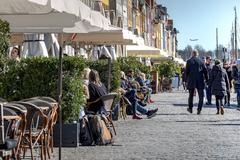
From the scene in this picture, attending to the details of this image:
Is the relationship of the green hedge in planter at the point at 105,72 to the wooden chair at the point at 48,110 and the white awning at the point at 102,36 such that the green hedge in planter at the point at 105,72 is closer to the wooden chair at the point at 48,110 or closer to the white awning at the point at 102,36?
the white awning at the point at 102,36

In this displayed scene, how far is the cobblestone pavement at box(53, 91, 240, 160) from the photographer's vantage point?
11.7m

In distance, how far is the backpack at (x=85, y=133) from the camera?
13297 mm

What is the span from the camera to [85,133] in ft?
43.7

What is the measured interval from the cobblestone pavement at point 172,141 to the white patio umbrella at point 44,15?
1559 mm

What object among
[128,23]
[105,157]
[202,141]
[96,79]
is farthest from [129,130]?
[128,23]

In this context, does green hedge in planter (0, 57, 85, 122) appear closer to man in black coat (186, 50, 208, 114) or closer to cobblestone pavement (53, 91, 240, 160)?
cobblestone pavement (53, 91, 240, 160)

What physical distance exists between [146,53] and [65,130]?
28.2 meters

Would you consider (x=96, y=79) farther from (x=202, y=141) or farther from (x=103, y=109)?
(x=202, y=141)

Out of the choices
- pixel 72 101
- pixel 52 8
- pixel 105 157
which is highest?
pixel 52 8

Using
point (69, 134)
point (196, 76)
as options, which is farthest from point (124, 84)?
point (69, 134)

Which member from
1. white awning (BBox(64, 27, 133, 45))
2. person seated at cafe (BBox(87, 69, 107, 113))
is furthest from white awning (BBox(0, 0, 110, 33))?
white awning (BBox(64, 27, 133, 45))

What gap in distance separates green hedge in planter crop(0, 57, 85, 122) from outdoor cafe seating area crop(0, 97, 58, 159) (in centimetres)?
122

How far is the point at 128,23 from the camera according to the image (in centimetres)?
7500

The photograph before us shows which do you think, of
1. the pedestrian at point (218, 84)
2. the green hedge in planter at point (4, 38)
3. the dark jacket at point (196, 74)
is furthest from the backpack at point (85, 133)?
the pedestrian at point (218, 84)
